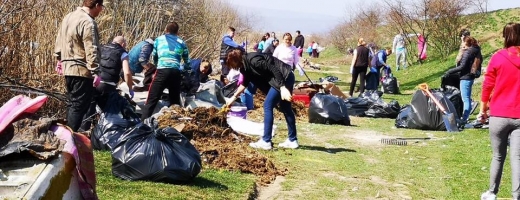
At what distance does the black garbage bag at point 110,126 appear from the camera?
693 centimetres

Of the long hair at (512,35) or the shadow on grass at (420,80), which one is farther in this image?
the shadow on grass at (420,80)

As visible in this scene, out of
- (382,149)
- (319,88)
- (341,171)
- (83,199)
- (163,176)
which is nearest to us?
(83,199)

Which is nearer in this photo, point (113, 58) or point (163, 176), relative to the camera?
point (163, 176)

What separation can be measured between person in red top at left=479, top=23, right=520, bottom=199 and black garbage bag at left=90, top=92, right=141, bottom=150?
11.8 feet

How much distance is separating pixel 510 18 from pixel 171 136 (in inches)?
1298

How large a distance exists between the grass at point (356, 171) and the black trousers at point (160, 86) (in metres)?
1.60

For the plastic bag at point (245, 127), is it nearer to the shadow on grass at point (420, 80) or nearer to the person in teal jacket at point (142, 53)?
the person in teal jacket at point (142, 53)

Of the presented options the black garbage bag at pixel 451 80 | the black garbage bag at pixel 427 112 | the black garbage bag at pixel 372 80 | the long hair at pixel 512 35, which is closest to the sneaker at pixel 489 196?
the long hair at pixel 512 35

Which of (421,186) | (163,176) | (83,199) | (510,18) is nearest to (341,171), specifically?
(421,186)

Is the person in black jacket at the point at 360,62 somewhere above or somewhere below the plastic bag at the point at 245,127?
above

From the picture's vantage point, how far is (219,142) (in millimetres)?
7867

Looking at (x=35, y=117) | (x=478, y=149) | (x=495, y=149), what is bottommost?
(x=478, y=149)

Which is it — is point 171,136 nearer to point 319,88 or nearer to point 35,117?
point 35,117

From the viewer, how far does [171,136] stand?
5902 millimetres
